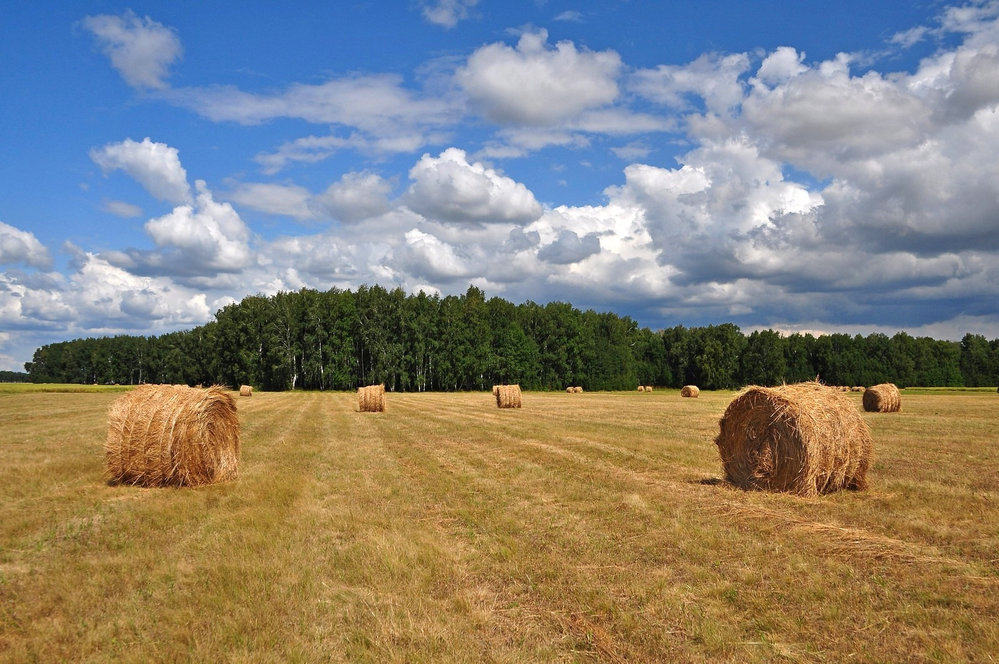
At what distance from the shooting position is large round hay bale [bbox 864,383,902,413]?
33.7 meters

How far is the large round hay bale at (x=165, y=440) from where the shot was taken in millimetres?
12414

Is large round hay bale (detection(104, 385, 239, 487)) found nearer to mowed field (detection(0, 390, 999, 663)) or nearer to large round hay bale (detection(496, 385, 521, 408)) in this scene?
mowed field (detection(0, 390, 999, 663))

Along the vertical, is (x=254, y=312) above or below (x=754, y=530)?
above

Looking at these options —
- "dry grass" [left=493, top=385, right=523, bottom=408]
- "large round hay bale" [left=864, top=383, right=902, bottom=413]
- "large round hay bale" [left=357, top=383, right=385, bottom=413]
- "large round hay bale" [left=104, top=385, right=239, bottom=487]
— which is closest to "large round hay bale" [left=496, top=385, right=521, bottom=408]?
"dry grass" [left=493, top=385, right=523, bottom=408]

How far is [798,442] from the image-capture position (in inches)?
453

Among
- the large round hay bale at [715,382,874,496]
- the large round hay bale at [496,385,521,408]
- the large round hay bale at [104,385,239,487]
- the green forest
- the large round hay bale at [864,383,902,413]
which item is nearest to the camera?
the large round hay bale at [715,382,874,496]

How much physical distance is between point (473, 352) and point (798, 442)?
81.8 meters

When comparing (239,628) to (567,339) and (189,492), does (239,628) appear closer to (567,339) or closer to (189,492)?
(189,492)

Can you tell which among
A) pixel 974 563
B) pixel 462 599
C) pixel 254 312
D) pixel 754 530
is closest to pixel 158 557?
pixel 462 599

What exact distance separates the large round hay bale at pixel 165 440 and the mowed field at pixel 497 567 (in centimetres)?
58

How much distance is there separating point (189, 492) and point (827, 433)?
11.6m

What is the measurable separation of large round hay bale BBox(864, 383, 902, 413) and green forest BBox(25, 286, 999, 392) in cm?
6172

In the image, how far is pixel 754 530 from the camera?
8750 mm

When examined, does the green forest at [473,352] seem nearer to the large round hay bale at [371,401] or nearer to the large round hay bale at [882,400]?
the large round hay bale at [371,401]
